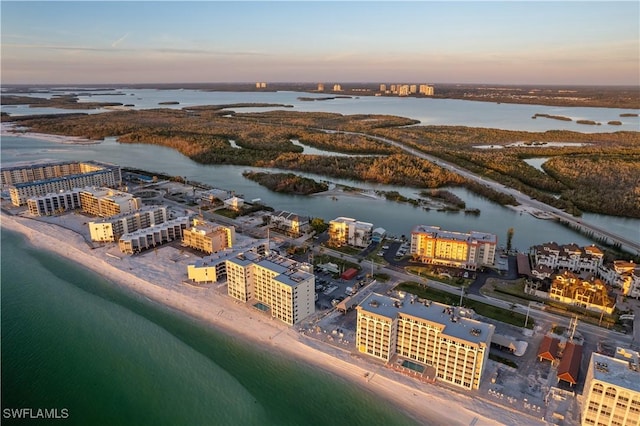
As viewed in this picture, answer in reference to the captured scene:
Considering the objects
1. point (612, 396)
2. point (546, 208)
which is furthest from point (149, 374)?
point (546, 208)

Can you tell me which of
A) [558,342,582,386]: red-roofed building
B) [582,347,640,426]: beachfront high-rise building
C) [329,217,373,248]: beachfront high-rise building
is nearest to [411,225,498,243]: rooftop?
[329,217,373,248]: beachfront high-rise building

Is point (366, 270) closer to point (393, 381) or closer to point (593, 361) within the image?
point (393, 381)

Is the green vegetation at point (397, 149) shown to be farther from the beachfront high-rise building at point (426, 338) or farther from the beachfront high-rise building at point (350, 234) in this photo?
the beachfront high-rise building at point (426, 338)

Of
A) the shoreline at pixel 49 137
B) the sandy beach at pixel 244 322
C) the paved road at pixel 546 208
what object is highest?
the shoreline at pixel 49 137

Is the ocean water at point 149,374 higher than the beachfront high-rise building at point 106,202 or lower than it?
lower

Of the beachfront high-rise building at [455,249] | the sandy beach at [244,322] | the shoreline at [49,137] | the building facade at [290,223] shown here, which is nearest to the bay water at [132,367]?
the sandy beach at [244,322]

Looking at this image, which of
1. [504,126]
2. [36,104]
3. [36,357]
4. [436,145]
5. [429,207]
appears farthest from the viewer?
[36,104]

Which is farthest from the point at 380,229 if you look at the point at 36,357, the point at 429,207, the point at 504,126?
the point at 504,126

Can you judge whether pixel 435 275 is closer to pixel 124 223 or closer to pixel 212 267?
pixel 212 267
